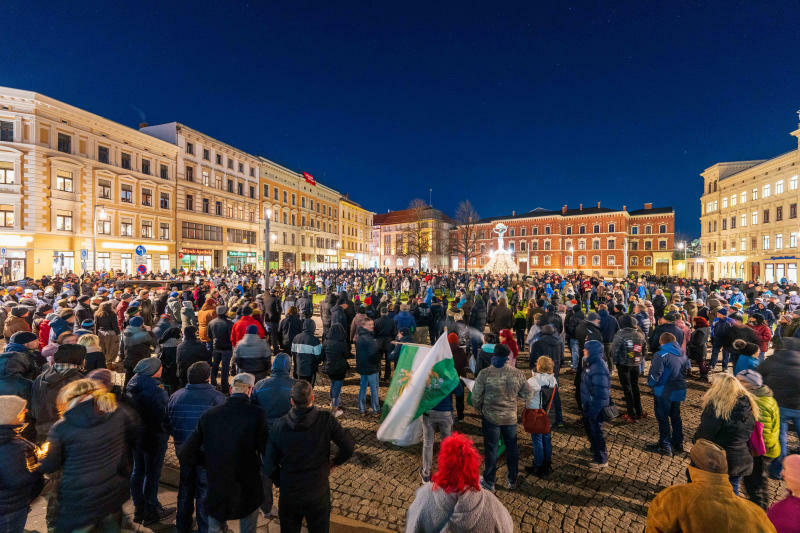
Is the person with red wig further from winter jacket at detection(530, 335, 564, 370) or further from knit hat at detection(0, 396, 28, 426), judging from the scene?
winter jacket at detection(530, 335, 564, 370)

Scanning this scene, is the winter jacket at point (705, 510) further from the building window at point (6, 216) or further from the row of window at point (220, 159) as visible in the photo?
the row of window at point (220, 159)

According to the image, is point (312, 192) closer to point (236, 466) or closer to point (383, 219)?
point (383, 219)

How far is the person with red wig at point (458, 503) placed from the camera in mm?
2207

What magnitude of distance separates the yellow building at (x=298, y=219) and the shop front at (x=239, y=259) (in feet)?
5.75

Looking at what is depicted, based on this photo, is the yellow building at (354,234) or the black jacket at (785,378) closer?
the black jacket at (785,378)

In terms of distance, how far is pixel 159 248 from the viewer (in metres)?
34.8

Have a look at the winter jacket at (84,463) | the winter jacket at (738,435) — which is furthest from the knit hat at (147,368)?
the winter jacket at (738,435)

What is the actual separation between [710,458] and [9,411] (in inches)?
203

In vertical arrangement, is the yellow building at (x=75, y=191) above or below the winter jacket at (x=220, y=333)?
above

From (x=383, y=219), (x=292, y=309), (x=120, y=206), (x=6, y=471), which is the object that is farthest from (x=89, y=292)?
(x=383, y=219)

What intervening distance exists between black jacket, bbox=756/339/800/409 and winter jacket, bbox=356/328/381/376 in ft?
19.5

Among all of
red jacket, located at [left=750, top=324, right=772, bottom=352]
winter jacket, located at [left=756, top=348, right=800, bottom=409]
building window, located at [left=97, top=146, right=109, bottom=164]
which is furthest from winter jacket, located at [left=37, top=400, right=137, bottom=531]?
building window, located at [left=97, top=146, right=109, bottom=164]

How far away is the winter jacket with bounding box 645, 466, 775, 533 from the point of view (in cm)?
231

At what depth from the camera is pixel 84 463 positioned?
309 cm
